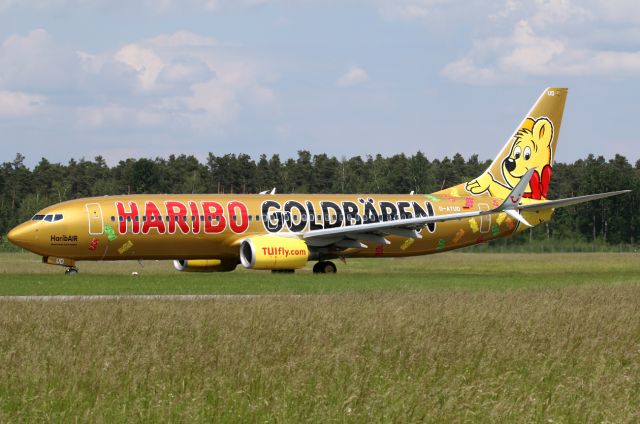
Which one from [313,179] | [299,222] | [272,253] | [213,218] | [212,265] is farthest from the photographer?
[313,179]

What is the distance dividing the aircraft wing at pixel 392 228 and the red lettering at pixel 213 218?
3187 millimetres

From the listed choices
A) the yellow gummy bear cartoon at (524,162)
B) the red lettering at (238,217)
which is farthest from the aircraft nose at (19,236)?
the yellow gummy bear cartoon at (524,162)

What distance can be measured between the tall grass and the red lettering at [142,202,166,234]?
57.6 ft

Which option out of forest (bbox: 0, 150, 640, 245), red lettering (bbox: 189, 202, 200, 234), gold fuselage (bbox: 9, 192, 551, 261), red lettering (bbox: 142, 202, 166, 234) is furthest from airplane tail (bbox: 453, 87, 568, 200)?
forest (bbox: 0, 150, 640, 245)

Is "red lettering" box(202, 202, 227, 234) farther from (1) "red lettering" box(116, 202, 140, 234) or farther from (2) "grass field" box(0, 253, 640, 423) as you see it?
(2) "grass field" box(0, 253, 640, 423)

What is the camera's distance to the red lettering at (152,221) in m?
40.1

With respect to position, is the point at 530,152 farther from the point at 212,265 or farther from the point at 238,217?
the point at 212,265

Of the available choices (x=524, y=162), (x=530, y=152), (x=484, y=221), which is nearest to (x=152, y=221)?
(x=484, y=221)

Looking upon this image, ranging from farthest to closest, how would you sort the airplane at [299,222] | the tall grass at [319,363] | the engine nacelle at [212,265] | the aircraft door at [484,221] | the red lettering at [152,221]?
1. the aircraft door at [484,221]
2. the engine nacelle at [212,265]
3. the red lettering at [152,221]
4. the airplane at [299,222]
5. the tall grass at [319,363]

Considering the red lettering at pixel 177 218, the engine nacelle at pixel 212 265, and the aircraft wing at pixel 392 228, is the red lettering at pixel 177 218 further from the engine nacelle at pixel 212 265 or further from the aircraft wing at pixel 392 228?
the aircraft wing at pixel 392 228

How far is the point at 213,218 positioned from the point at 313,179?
3866 inches

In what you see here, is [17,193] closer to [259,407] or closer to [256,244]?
[256,244]

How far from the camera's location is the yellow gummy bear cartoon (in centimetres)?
4859

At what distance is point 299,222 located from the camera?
4331 cm
